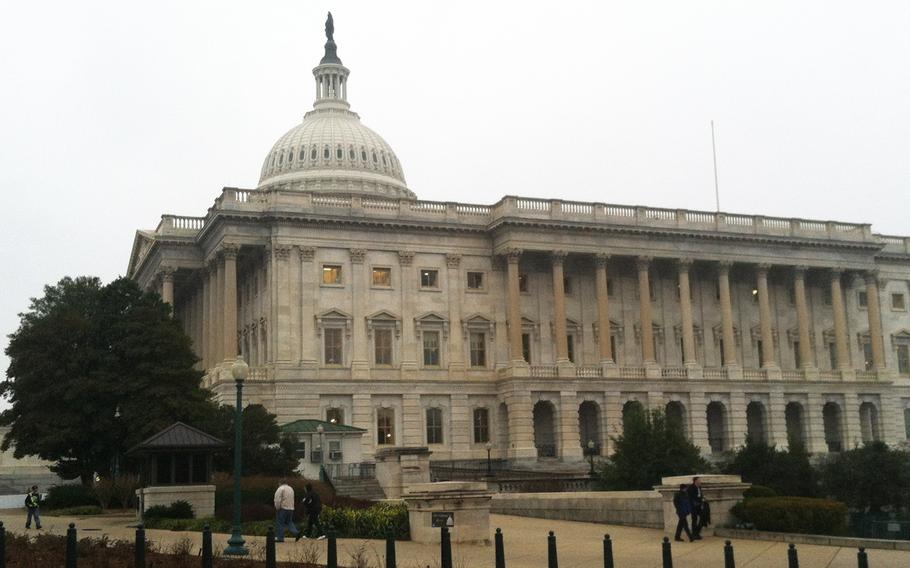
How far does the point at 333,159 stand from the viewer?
114 meters

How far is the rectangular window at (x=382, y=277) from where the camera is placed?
75.9 meters

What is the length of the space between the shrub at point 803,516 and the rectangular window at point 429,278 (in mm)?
48133

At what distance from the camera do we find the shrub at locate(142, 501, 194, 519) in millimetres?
40156

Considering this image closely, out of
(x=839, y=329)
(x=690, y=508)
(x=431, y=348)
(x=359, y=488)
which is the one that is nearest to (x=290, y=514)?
(x=690, y=508)

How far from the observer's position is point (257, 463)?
52.8 m

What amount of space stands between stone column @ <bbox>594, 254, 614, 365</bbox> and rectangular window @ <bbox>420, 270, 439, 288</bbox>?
37.6 ft

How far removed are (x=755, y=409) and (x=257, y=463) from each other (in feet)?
151

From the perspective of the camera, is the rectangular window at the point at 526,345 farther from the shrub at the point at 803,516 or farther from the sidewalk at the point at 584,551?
the shrub at the point at 803,516

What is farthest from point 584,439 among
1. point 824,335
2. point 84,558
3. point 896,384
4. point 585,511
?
point 84,558

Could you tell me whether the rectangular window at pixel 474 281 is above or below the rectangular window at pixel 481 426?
above

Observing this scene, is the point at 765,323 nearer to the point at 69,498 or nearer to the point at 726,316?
the point at 726,316

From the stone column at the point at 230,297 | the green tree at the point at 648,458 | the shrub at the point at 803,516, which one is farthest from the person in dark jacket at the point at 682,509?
the stone column at the point at 230,297

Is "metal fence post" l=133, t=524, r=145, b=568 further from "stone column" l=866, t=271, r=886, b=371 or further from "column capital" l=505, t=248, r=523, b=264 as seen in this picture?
"stone column" l=866, t=271, r=886, b=371

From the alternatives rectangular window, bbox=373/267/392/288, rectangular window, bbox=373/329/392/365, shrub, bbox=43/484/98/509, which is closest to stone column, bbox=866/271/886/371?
rectangular window, bbox=373/267/392/288
